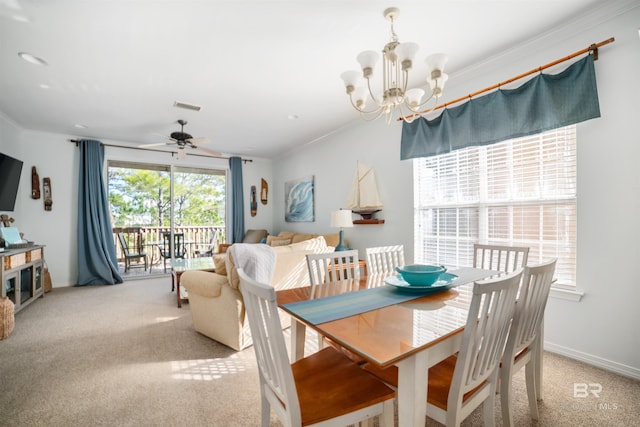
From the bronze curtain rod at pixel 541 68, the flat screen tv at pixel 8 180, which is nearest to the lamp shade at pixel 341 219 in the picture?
the bronze curtain rod at pixel 541 68

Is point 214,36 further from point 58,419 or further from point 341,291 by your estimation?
point 58,419

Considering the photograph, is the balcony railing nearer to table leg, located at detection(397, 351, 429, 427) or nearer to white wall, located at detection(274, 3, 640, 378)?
table leg, located at detection(397, 351, 429, 427)

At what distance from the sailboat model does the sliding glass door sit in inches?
137

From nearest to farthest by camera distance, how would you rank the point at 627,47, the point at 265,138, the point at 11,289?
1. the point at 627,47
2. the point at 11,289
3. the point at 265,138

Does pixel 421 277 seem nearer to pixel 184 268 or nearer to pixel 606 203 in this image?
pixel 606 203

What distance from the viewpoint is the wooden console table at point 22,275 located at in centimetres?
312

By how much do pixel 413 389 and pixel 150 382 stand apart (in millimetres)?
1934

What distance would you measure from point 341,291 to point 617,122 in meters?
2.29

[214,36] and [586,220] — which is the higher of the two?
[214,36]

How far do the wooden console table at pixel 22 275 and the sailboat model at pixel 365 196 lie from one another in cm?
406

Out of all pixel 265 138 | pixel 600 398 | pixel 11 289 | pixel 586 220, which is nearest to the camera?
pixel 600 398

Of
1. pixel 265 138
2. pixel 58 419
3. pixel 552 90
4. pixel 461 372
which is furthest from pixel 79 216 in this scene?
pixel 552 90

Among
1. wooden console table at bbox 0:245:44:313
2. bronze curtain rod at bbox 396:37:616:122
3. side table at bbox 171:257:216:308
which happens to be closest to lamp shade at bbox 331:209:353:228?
bronze curtain rod at bbox 396:37:616:122

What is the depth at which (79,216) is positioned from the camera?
4.88 meters
